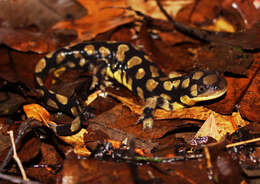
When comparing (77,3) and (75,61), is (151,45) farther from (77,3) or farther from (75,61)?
(77,3)

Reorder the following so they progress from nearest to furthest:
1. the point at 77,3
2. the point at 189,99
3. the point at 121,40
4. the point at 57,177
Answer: the point at 57,177 < the point at 189,99 < the point at 121,40 < the point at 77,3

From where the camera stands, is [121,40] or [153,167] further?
[121,40]

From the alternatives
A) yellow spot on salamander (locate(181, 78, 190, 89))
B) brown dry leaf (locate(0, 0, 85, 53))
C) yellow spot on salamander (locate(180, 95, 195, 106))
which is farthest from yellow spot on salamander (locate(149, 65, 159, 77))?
brown dry leaf (locate(0, 0, 85, 53))

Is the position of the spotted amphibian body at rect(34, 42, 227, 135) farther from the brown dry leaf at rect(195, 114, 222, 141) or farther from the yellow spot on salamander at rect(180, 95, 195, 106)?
the brown dry leaf at rect(195, 114, 222, 141)

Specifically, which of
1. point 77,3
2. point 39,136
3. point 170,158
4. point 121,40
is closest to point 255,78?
point 170,158

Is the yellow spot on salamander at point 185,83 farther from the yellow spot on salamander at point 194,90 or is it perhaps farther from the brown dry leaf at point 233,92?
the brown dry leaf at point 233,92

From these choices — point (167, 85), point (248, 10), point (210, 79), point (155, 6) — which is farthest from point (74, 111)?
point (248, 10)

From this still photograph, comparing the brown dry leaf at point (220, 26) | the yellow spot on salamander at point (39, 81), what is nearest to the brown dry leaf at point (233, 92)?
the brown dry leaf at point (220, 26)
